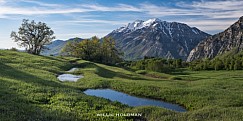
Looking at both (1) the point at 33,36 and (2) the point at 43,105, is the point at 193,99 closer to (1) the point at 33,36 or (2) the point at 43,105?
(2) the point at 43,105

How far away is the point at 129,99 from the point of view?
33656 millimetres

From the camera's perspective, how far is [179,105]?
31.2 metres

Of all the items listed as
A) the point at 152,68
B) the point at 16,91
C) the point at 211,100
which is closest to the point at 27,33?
the point at 152,68

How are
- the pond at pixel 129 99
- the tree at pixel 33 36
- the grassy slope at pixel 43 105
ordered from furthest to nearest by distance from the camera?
the tree at pixel 33 36 → the pond at pixel 129 99 → the grassy slope at pixel 43 105

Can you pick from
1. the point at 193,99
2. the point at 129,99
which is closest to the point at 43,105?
the point at 129,99

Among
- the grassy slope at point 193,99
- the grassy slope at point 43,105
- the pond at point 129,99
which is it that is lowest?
the pond at point 129,99

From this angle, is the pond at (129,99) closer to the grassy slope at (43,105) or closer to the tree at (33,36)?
the grassy slope at (43,105)

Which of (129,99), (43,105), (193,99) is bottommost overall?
(129,99)

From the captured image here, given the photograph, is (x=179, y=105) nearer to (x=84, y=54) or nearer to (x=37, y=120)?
(x=37, y=120)

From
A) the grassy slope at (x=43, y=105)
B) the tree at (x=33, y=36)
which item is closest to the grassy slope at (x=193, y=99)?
the grassy slope at (x=43, y=105)

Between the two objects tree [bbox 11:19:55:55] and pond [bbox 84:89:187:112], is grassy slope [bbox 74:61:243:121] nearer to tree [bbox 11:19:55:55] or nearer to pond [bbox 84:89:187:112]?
pond [bbox 84:89:187:112]

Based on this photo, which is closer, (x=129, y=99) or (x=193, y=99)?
(x=193, y=99)

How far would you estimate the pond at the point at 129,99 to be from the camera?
3045 centimetres

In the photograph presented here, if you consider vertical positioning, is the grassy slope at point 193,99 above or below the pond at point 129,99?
above
